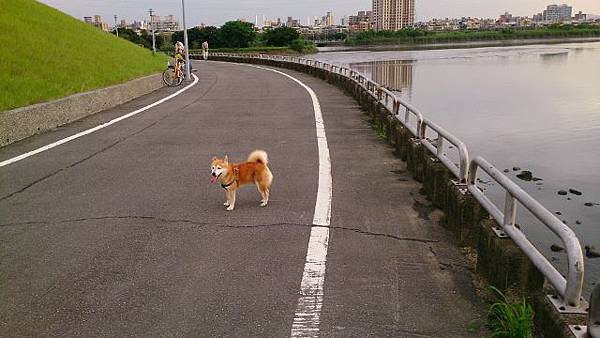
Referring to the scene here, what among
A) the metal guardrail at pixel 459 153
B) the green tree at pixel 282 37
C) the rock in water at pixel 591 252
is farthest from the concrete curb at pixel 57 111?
the green tree at pixel 282 37

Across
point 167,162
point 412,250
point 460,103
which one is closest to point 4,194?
point 167,162

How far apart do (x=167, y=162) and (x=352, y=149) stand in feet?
11.1

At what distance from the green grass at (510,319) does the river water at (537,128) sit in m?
3.98

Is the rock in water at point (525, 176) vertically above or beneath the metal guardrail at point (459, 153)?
beneath

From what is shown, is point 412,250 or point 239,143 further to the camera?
point 239,143

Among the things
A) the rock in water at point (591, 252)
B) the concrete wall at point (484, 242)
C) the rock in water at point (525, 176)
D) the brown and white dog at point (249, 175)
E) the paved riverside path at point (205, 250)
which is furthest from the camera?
the rock in water at point (525, 176)

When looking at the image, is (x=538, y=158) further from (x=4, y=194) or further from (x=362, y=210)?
(x=4, y=194)

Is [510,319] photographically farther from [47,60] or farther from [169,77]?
[169,77]

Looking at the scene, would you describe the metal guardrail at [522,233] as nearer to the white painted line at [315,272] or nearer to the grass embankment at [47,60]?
the white painted line at [315,272]

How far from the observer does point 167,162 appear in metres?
9.29

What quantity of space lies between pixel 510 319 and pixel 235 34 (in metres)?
122

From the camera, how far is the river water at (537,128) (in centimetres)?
1222

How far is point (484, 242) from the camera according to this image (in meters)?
4.60

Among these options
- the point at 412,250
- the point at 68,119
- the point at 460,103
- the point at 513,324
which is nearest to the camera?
the point at 513,324
